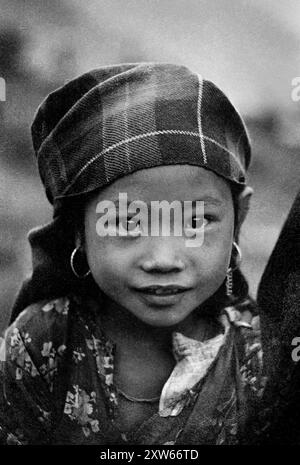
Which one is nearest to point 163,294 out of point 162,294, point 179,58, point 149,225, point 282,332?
point 162,294

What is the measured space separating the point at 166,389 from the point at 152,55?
1.89 ft

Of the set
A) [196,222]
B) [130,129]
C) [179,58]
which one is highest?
[179,58]

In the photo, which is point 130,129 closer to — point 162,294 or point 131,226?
point 131,226

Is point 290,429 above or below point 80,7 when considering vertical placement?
below

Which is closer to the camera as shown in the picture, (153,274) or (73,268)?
(153,274)

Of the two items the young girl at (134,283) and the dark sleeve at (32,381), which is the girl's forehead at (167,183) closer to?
the young girl at (134,283)

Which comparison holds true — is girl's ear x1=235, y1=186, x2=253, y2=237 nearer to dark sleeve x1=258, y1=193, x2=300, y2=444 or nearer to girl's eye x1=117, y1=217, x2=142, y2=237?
dark sleeve x1=258, y1=193, x2=300, y2=444

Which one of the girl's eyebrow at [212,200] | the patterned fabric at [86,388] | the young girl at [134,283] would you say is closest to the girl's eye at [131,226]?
the young girl at [134,283]

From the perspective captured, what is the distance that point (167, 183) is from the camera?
1.07 metres

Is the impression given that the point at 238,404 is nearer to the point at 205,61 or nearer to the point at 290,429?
the point at 290,429

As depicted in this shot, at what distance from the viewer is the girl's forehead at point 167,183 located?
1.07 m

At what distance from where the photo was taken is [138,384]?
122 cm

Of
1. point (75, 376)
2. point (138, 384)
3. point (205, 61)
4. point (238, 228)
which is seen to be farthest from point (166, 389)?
point (205, 61)

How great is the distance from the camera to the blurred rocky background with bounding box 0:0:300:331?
3.79ft
